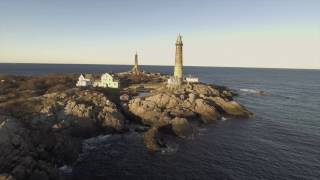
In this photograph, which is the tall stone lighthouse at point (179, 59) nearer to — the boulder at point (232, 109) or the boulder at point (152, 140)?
the boulder at point (232, 109)

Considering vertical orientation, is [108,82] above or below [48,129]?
above

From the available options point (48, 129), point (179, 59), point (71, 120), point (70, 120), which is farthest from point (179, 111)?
point (179, 59)

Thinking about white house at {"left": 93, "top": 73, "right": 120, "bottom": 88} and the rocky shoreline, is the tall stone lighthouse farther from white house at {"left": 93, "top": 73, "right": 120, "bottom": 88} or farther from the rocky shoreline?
the rocky shoreline

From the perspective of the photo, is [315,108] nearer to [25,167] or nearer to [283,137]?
[283,137]

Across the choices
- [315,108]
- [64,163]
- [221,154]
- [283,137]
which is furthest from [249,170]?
[315,108]

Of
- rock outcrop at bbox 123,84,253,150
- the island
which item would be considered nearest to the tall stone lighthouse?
the island

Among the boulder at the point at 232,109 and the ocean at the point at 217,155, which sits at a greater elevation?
the boulder at the point at 232,109

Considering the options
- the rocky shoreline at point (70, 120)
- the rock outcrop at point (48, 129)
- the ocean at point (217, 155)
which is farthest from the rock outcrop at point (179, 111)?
the rock outcrop at point (48, 129)

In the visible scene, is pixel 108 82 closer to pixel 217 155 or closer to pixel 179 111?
pixel 179 111
